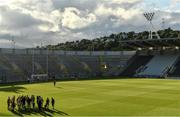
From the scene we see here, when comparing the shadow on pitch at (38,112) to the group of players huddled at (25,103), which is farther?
the group of players huddled at (25,103)

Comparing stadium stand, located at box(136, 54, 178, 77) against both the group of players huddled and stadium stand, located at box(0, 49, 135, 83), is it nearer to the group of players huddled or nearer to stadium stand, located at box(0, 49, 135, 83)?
stadium stand, located at box(0, 49, 135, 83)

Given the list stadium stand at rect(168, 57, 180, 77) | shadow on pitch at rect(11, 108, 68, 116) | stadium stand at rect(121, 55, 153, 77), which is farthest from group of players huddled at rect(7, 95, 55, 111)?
stadium stand at rect(121, 55, 153, 77)

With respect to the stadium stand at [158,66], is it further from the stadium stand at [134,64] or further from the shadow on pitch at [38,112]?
the shadow on pitch at [38,112]

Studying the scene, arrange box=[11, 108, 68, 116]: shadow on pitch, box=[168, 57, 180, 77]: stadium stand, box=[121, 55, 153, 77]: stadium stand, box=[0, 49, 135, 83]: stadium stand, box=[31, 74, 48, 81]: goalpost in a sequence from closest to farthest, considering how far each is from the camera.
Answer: box=[11, 108, 68, 116]: shadow on pitch → box=[31, 74, 48, 81]: goalpost → box=[0, 49, 135, 83]: stadium stand → box=[168, 57, 180, 77]: stadium stand → box=[121, 55, 153, 77]: stadium stand

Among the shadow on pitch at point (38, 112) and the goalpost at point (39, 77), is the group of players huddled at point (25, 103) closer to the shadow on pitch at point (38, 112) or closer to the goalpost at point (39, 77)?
the shadow on pitch at point (38, 112)

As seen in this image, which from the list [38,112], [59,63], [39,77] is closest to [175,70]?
[59,63]

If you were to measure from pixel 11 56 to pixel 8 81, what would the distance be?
45.6ft

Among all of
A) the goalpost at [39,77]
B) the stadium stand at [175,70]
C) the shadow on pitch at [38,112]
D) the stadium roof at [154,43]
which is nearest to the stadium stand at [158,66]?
the stadium stand at [175,70]

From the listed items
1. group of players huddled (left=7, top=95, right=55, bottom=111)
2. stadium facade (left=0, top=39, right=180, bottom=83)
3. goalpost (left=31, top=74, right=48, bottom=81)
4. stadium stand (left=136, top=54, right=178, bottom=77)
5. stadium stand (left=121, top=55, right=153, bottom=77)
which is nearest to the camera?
group of players huddled (left=7, top=95, right=55, bottom=111)

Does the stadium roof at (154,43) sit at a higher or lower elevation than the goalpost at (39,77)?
higher

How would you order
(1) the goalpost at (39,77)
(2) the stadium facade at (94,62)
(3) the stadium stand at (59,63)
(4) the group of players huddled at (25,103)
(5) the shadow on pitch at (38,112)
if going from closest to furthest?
(5) the shadow on pitch at (38,112)
(4) the group of players huddled at (25,103)
(1) the goalpost at (39,77)
(3) the stadium stand at (59,63)
(2) the stadium facade at (94,62)

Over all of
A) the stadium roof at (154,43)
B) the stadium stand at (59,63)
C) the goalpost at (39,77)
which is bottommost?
the goalpost at (39,77)

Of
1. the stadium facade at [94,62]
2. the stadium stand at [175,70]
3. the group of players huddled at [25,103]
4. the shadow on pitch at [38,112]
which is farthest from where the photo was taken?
the stadium stand at [175,70]

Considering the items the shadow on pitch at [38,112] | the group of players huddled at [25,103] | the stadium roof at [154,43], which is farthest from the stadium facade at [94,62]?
the shadow on pitch at [38,112]
